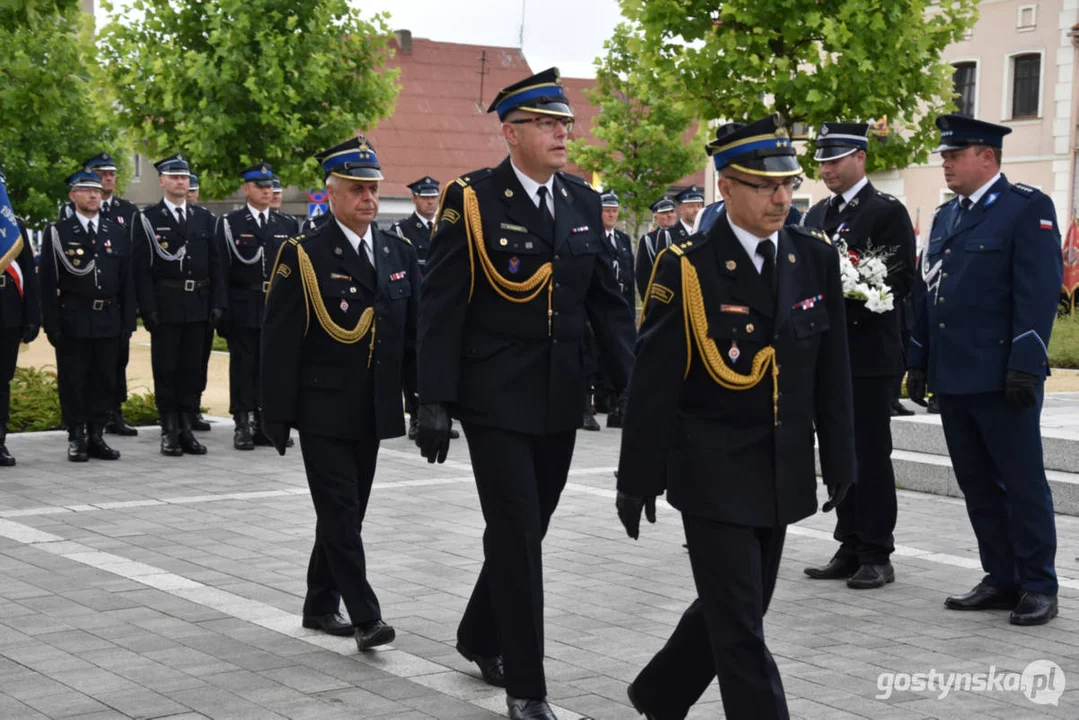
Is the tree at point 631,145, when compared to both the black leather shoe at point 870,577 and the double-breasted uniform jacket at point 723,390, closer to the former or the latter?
the black leather shoe at point 870,577

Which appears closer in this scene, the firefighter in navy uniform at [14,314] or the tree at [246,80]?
the firefighter in navy uniform at [14,314]

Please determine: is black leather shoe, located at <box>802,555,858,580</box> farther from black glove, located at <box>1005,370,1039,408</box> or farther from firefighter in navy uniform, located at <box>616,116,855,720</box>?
firefighter in navy uniform, located at <box>616,116,855,720</box>

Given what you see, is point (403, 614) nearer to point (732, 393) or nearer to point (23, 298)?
point (732, 393)

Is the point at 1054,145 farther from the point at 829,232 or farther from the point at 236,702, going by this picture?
the point at 236,702

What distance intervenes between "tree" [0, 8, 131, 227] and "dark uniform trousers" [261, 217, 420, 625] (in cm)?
686

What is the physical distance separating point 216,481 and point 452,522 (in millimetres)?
2598

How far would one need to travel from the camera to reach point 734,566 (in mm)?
4734

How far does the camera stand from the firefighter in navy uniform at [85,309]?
12852 mm

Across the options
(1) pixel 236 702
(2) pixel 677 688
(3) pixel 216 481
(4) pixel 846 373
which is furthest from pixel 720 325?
(3) pixel 216 481

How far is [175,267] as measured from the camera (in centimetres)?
1341

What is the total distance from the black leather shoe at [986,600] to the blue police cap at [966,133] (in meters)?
2.08

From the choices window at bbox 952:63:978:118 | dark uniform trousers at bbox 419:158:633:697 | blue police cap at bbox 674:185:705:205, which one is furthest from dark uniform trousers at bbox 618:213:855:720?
window at bbox 952:63:978:118

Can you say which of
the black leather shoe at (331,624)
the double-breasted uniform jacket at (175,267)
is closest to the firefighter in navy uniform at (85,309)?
the double-breasted uniform jacket at (175,267)

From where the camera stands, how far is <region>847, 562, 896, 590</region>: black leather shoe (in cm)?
790
